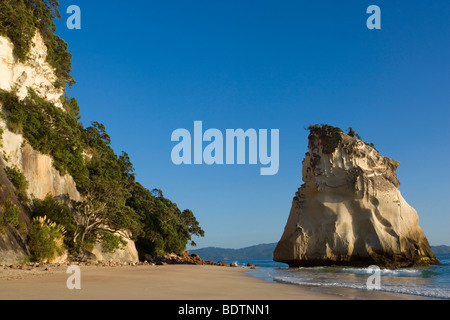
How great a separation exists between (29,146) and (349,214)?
98.4 feet

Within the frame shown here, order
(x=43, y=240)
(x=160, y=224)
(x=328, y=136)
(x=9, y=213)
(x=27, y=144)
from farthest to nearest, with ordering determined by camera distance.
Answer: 1. (x=160, y=224)
2. (x=328, y=136)
3. (x=27, y=144)
4. (x=43, y=240)
5. (x=9, y=213)

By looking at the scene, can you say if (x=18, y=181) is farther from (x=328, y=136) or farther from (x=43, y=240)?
(x=328, y=136)

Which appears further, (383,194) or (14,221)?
(383,194)

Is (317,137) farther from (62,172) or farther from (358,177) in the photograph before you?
(62,172)

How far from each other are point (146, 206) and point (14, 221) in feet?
91.5

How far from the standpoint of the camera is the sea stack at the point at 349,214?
32.4 m

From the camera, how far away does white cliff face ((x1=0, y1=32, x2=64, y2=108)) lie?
2131 centimetres

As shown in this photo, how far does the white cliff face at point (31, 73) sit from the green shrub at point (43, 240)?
941 cm

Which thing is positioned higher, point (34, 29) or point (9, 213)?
point (34, 29)

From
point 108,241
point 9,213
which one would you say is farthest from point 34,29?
point 108,241

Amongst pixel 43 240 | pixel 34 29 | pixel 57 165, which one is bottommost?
pixel 43 240

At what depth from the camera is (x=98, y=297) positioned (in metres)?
6.62

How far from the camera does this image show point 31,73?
23812 millimetres
